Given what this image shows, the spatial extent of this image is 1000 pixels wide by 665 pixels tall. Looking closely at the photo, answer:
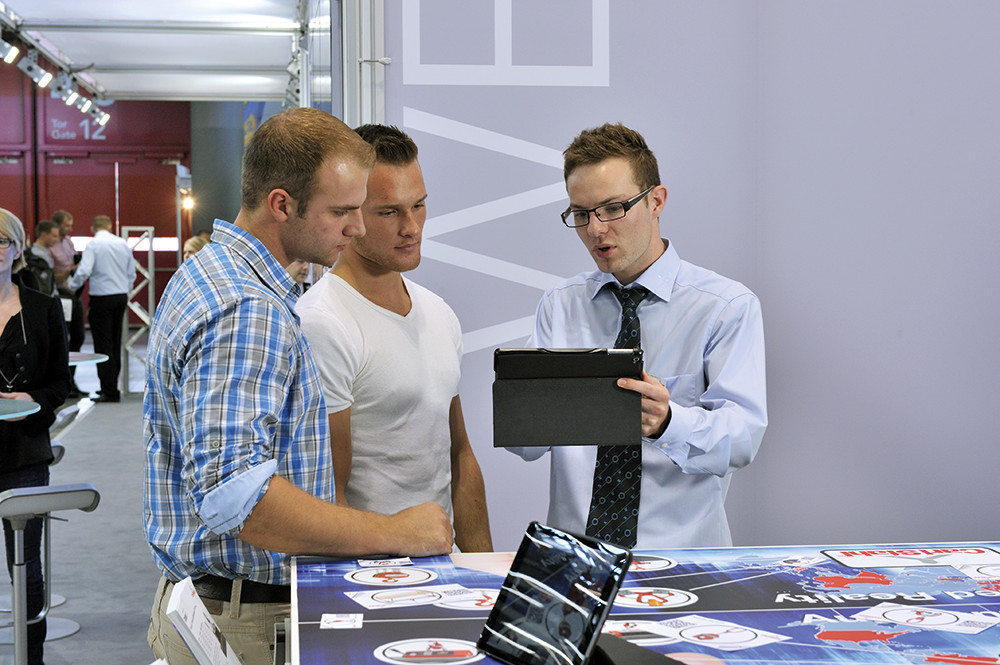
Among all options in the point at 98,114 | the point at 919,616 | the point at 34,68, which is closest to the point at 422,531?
the point at 919,616

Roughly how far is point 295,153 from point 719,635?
100 centimetres

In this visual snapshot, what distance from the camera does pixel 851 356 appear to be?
2.68 m

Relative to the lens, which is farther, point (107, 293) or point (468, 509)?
point (107, 293)

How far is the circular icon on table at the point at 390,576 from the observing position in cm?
154

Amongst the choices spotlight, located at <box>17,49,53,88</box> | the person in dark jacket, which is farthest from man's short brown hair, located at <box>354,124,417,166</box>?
spotlight, located at <box>17,49,53,88</box>

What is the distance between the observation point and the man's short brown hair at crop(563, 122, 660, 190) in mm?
2098

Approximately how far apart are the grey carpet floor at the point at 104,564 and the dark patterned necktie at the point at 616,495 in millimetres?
2559

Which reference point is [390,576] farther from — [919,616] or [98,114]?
[98,114]

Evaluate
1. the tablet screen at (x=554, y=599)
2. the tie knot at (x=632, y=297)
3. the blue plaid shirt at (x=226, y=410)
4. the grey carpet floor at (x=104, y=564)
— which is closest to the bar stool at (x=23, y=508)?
the grey carpet floor at (x=104, y=564)

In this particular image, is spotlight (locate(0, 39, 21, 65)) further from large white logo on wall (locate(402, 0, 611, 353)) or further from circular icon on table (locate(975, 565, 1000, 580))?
circular icon on table (locate(975, 565, 1000, 580))

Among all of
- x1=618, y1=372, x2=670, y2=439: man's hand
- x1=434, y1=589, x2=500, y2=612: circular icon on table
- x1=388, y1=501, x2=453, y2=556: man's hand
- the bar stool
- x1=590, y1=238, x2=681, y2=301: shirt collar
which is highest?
x1=590, y1=238, x2=681, y2=301: shirt collar

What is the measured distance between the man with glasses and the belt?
651mm

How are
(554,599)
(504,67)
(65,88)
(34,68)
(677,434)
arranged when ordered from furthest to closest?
(65,88) → (34,68) → (504,67) → (677,434) → (554,599)

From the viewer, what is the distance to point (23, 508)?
120 inches
